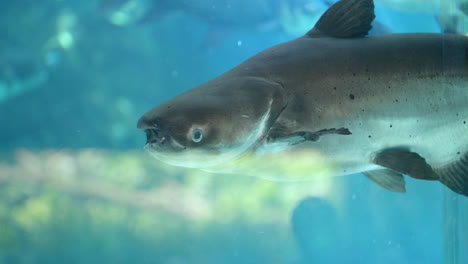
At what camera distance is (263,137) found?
3.84ft

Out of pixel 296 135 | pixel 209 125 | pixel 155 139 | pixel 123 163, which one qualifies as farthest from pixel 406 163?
pixel 123 163

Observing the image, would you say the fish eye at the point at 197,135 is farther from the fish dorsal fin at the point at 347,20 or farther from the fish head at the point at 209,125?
the fish dorsal fin at the point at 347,20

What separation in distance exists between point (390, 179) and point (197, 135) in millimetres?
976

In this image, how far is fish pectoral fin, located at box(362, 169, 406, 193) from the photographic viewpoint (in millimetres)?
1547

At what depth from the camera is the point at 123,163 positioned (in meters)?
2.95

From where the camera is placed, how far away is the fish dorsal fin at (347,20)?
1463mm

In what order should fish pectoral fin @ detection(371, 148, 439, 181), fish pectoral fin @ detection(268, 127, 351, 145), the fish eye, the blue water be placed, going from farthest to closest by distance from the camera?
the blue water, fish pectoral fin @ detection(371, 148, 439, 181), fish pectoral fin @ detection(268, 127, 351, 145), the fish eye

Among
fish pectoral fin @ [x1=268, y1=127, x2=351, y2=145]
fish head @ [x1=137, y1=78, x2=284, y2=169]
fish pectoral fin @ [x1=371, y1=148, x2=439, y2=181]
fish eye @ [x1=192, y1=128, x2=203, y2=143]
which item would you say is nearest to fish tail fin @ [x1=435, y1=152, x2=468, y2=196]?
fish pectoral fin @ [x1=371, y1=148, x2=439, y2=181]

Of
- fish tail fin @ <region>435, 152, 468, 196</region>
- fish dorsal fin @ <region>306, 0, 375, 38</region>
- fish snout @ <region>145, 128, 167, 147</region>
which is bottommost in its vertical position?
fish tail fin @ <region>435, 152, 468, 196</region>

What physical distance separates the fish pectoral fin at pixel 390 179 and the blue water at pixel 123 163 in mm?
1336

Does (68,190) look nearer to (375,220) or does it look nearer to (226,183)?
(226,183)

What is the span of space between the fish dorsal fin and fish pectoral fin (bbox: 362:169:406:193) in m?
0.60

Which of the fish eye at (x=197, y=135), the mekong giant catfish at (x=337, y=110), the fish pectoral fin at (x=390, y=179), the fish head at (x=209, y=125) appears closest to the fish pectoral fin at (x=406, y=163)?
the mekong giant catfish at (x=337, y=110)

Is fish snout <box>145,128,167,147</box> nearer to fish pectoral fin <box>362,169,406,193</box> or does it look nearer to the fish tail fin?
fish pectoral fin <box>362,169,406,193</box>
